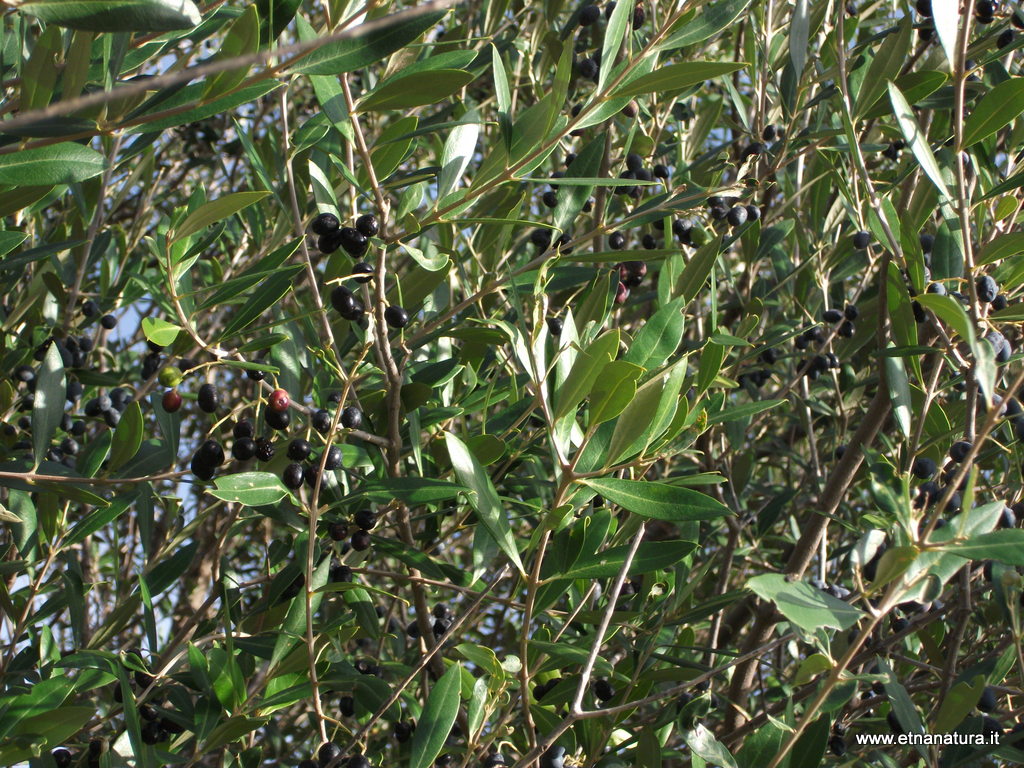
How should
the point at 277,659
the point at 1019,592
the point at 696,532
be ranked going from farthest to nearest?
the point at 696,532 < the point at 1019,592 < the point at 277,659

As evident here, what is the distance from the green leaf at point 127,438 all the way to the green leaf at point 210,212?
15.8 inches

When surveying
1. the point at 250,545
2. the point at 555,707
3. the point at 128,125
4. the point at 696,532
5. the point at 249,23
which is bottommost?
the point at 250,545

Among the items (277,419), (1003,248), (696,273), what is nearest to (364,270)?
(277,419)

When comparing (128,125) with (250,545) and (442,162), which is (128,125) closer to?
(442,162)

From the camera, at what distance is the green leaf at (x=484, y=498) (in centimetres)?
144

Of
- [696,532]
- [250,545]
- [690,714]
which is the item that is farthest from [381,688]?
[250,545]

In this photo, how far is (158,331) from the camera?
147 cm

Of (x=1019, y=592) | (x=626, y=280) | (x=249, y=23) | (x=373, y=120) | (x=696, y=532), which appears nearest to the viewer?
(x=249, y=23)

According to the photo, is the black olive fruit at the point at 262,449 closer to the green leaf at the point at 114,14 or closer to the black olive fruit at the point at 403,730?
the black olive fruit at the point at 403,730

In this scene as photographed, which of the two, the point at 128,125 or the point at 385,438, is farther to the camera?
the point at 385,438

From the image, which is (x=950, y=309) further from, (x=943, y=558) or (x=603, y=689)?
(x=603, y=689)

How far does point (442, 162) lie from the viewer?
183cm

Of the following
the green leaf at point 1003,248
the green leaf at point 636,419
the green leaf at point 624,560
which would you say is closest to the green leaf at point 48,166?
the green leaf at point 636,419

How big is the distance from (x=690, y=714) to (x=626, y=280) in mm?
959
